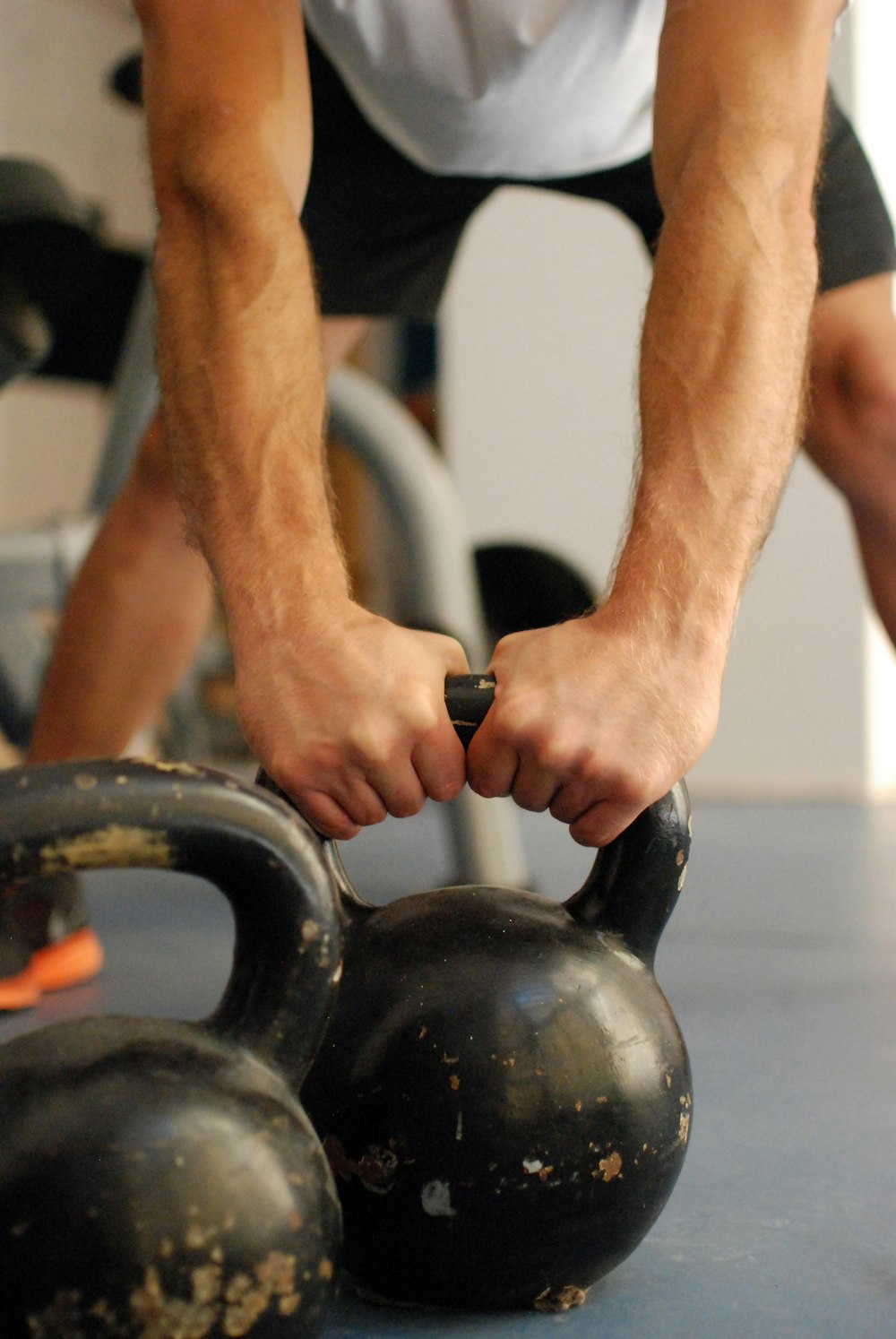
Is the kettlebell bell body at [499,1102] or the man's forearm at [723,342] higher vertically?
the man's forearm at [723,342]

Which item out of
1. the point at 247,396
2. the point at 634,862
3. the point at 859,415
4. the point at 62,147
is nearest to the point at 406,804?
the point at 634,862

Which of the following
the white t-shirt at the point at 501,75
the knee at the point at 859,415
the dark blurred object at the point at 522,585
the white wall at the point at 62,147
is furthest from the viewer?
the white wall at the point at 62,147

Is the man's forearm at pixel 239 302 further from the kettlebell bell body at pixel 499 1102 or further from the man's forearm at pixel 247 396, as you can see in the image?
the kettlebell bell body at pixel 499 1102

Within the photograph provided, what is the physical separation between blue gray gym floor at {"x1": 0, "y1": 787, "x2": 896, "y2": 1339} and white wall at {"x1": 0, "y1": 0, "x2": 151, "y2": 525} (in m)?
3.42

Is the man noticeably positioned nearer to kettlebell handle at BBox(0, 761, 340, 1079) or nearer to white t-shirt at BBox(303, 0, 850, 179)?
white t-shirt at BBox(303, 0, 850, 179)

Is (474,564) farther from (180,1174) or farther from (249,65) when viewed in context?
(180,1174)

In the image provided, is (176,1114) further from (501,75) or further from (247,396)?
(501,75)

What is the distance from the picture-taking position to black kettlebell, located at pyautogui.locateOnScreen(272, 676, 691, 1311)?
63 centimetres

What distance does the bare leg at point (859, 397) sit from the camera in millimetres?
1226

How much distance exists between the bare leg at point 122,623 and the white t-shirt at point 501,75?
1.49 feet

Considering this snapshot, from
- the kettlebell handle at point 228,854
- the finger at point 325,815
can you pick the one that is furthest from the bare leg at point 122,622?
the kettlebell handle at point 228,854

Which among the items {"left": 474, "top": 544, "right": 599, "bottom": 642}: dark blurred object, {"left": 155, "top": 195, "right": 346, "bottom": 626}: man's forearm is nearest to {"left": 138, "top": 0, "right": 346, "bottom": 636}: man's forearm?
{"left": 155, "top": 195, "right": 346, "bottom": 626}: man's forearm

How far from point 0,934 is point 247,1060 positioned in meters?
0.84

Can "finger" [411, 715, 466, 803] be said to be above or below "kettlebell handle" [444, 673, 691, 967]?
above
